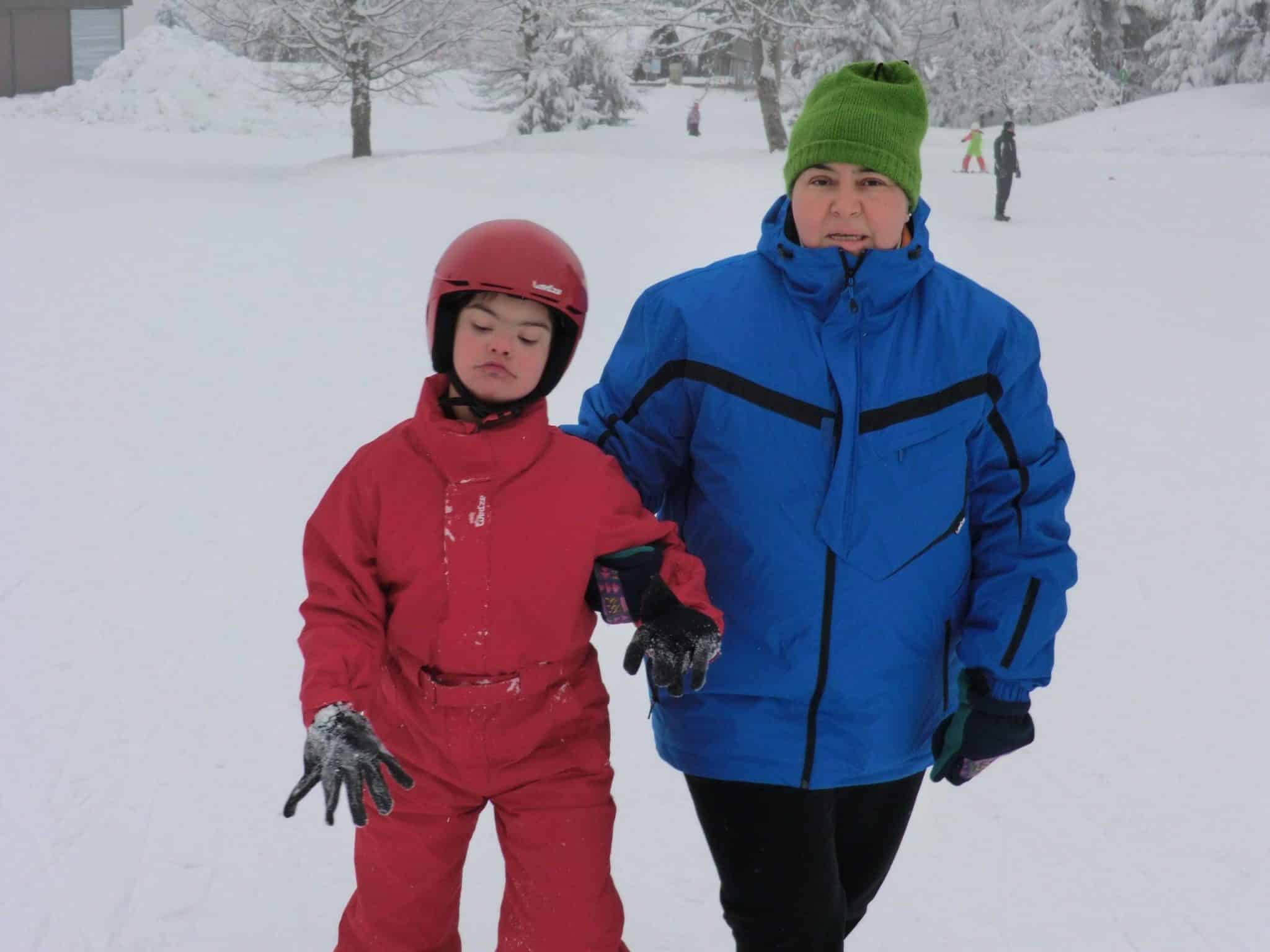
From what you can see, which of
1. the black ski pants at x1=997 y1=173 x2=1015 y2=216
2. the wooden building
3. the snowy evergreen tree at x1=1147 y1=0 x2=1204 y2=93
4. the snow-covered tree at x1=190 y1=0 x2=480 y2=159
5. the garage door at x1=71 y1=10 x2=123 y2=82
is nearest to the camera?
the black ski pants at x1=997 y1=173 x2=1015 y2=216

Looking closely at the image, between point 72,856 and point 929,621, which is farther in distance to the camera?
point 72,856

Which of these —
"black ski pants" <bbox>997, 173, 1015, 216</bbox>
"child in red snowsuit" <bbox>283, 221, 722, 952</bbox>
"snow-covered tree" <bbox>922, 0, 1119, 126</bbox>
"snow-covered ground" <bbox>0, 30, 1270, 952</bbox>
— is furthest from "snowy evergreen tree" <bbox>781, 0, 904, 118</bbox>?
"child in red snowsuit" <bbox>283, 221, 722, 952</bbox>

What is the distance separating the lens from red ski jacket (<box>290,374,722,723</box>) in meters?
2.24

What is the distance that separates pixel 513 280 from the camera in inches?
91.4

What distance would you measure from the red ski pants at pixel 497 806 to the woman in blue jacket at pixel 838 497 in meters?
0.21

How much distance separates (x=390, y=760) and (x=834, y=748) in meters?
0.79

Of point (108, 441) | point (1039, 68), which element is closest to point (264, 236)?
point (108, 441)

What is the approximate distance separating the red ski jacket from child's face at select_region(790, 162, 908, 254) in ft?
1.98

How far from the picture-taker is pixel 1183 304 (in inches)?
524

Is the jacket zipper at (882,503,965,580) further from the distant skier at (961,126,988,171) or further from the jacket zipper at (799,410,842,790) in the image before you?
the distant skier at (961,126,988,171)

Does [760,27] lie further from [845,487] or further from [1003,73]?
[845,487]

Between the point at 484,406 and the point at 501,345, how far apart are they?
0.37 feet

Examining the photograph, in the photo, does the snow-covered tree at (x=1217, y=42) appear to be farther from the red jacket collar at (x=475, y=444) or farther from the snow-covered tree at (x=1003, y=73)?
the red jacket collar at (x=475, y=444)

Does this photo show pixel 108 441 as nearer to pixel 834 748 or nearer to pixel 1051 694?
pixel 1051 694
